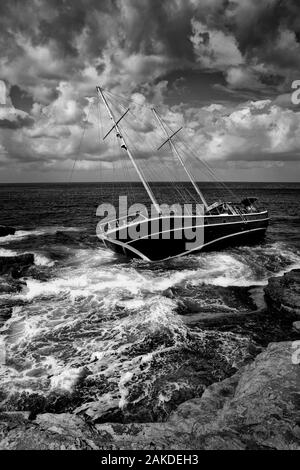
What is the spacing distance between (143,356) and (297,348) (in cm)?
595

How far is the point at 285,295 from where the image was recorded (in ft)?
51.3

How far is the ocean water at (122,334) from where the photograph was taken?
963cm

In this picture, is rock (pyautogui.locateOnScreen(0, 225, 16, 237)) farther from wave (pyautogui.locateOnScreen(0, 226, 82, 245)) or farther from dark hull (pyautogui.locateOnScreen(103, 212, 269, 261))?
dark hull (pyautogui.locateOnScreen(103, 212, 269, 261))

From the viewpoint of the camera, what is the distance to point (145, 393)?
31.6ft

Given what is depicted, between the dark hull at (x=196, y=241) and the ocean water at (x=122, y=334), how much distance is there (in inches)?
37.1

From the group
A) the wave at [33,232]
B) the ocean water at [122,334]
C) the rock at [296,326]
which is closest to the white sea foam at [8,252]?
the ocean water at [122,334]

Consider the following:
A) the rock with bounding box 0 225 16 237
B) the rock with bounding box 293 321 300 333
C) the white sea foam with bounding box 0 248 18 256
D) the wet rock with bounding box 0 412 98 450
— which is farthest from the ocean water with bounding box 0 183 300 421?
the rock with bounding box 0 225 16 237

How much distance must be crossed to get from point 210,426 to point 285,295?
11.5m

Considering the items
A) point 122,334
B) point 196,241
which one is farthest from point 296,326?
point 196,241

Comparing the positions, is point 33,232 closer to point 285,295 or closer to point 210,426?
point 285,295

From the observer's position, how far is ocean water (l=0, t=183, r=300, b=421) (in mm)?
9633

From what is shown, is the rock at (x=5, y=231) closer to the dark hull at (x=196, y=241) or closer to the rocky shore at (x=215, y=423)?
the dark hull at (x=196, y=241)

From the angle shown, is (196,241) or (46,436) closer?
(46,436)

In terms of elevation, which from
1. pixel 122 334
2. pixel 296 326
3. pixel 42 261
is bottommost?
pixel 122 334
